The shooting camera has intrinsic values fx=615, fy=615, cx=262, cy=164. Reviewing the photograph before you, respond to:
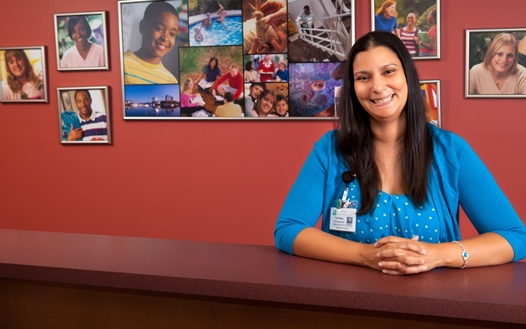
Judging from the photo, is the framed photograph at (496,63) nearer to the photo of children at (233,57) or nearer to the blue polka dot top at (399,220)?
the photo of children at (233,57)

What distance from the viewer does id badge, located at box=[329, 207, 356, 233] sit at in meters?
2.10

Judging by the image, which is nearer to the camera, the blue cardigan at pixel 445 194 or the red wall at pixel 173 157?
the blue cardigan at pixel 445 194

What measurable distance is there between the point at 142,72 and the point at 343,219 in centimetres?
287

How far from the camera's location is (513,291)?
4.89 ft

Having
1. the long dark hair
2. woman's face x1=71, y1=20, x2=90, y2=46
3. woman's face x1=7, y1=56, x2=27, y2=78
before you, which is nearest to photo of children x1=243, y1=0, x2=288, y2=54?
woman's face x1=71, y1=20, x2=90, y2=46

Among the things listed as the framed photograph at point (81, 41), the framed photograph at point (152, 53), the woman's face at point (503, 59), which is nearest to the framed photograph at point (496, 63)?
the woman's face at point (503, 59)

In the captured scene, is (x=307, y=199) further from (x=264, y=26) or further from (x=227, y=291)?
(x=264, y=26)

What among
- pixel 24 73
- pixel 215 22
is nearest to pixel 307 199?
pixel 215 22

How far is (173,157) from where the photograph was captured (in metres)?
4.66

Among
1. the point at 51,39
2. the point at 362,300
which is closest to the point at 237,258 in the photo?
the point at 362,300

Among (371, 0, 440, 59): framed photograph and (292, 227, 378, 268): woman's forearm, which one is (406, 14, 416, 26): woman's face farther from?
(292, 227, 378, 268): woman's forearm

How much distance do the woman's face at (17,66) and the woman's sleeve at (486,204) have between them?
3.87 m

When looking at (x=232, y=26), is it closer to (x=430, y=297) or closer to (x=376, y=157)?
(x=376, y=157)

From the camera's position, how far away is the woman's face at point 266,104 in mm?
4310
